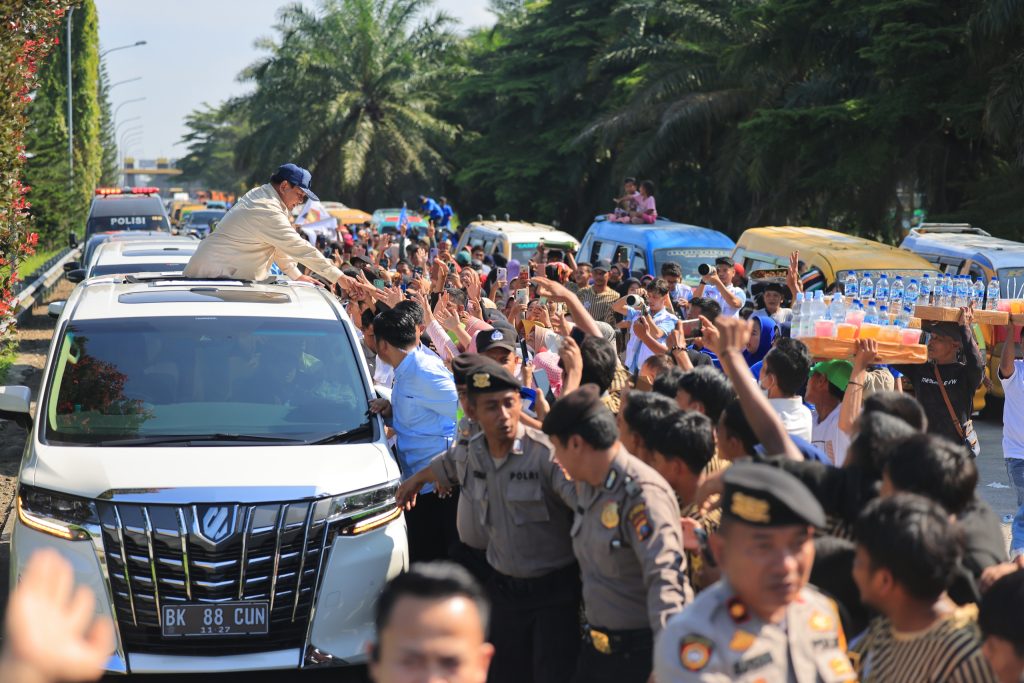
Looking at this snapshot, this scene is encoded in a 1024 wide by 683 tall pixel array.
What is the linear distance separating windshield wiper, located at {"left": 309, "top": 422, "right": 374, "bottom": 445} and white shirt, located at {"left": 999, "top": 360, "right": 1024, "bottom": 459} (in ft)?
12.5

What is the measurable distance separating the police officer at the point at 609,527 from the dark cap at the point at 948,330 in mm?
3673

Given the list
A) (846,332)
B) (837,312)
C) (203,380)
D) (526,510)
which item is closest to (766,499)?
(526,510)

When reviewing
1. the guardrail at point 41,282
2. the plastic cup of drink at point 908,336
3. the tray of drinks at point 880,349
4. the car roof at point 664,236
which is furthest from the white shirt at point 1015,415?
the guardrail at point 41,282

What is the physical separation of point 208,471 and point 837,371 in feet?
10.2

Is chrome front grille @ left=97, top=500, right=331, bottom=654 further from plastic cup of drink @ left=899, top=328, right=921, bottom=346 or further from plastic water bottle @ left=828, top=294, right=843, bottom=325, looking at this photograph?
plastic cup of drink @ left=899, top=328, right=921, bottom=346

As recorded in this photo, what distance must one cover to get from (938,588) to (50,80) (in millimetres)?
45747

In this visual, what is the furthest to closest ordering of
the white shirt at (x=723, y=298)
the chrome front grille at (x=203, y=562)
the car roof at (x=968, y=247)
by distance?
the car roof at (x=968, y=247), the white shirt at (x=723, y=298), the chrome front grille at (x=203, y=562)

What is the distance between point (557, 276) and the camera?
46.5ft

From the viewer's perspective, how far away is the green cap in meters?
6.32

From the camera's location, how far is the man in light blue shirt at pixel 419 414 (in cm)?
657

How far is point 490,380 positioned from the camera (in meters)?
5.00

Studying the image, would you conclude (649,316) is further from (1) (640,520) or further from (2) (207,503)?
(1) (640,520)

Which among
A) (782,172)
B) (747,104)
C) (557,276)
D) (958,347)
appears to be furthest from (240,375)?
(747,104)

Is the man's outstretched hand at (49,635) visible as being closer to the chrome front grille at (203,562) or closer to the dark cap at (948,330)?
the chrome front grille at (203,562)
